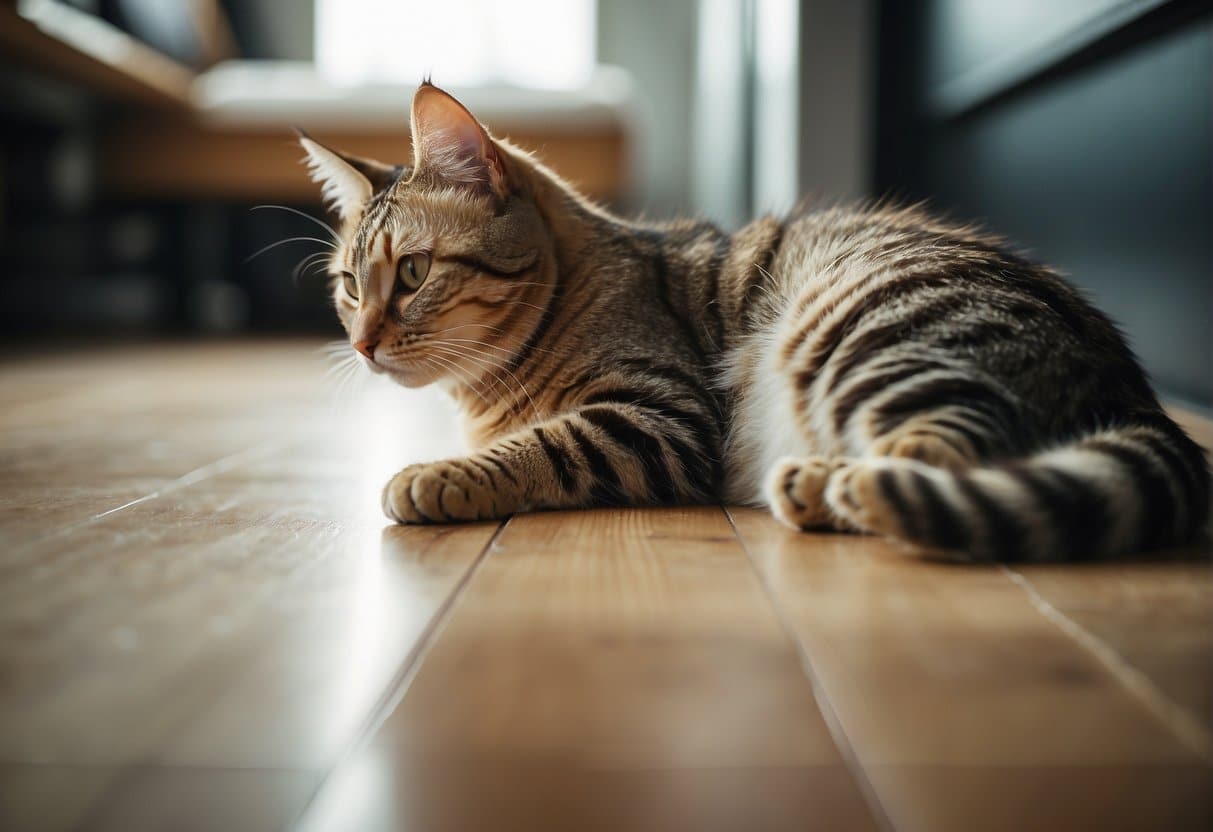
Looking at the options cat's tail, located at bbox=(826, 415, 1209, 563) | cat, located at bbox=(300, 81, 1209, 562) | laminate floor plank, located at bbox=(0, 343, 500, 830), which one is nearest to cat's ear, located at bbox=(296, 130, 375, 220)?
cat, located at bbox=(300, 81, 1209, 562)

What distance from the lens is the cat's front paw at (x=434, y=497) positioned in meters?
1.38

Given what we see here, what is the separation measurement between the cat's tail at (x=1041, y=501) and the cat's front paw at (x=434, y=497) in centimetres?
46

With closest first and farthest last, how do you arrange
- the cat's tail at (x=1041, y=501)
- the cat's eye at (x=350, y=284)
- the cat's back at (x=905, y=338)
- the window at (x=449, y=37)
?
the cat's tail at (x=1041, y=501), the cat's back at (x=905, y=338), the cat's eye at (x=350, y=284), the window at (x=449, y=37)

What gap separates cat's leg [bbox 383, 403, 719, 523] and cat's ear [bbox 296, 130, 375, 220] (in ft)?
1.89

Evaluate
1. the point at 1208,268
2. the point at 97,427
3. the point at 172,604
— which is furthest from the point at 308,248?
the point at 172,604

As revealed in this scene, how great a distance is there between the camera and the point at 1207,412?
207 cm

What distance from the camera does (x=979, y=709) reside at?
2.52ft

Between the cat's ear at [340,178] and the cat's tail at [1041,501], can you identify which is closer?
the cat's tail at [1041,501]

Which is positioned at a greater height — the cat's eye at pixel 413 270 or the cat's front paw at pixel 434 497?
the cat's eye at pixel 413 270

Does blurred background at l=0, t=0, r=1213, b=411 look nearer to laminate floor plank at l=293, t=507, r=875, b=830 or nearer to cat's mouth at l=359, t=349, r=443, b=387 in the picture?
cat's mouth at l=359, t=349, r=443, b=387

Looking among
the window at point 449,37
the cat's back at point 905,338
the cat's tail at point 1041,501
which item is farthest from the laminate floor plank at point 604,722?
the window at point 449,37

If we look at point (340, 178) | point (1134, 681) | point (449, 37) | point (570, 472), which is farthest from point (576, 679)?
point (449, 37)

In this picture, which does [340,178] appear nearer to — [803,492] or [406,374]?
[406,374]

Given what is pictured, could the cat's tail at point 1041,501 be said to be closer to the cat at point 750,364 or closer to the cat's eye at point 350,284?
the cat at point 750,364
